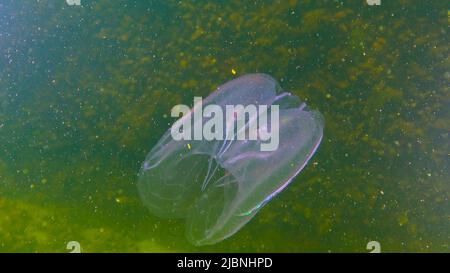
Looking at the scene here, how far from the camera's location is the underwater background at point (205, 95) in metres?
2.17

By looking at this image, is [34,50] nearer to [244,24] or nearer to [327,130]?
[244,24]

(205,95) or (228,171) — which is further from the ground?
(205,95)

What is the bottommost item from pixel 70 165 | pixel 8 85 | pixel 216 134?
pixel 70 165

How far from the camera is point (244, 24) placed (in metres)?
2.23

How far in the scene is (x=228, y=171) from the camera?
217 centimetres

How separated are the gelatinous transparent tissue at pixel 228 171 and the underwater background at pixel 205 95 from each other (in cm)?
6

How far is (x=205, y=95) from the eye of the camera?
7.27 ft

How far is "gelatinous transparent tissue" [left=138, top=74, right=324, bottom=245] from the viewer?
2.16 meters

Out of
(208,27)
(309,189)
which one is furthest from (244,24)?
(309,189)

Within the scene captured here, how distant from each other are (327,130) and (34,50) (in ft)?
5.33

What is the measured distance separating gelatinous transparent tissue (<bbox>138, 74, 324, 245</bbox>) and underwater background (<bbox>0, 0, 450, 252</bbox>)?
2.3 inches

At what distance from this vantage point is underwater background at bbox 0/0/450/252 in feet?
7.13

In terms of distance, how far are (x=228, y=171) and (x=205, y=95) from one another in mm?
417

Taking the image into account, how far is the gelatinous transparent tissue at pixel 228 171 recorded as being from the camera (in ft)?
7.09
